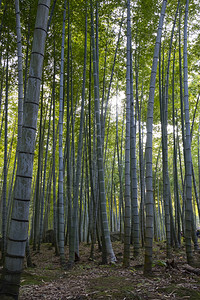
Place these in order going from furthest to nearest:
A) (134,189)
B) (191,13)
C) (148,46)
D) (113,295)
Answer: (148,46), (191,13), (134,189), (113,295)

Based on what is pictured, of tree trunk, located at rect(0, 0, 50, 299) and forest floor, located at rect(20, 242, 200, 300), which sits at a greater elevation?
tree trunk, located at rect(0, 0, 50, 299)

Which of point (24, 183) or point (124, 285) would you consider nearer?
point (24, 183)

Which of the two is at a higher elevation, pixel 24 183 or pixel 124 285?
pixel 24 183

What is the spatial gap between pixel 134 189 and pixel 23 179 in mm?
3112

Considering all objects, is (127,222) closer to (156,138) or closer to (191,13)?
(191,13)

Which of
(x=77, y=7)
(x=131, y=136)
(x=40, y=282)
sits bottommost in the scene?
(x=40, y=282)

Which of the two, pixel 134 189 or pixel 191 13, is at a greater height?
pixel 191 13

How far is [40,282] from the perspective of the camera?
324 centimetres

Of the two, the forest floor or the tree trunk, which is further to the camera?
the forest floor

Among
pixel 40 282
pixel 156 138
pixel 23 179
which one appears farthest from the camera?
pixel 156 138

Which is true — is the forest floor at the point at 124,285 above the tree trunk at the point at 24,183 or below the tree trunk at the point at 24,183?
below

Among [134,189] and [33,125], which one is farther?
[134,189]

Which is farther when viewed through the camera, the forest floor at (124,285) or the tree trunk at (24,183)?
the forest floor at (124,285)

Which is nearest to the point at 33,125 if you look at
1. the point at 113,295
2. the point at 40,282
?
the point at 113,295
